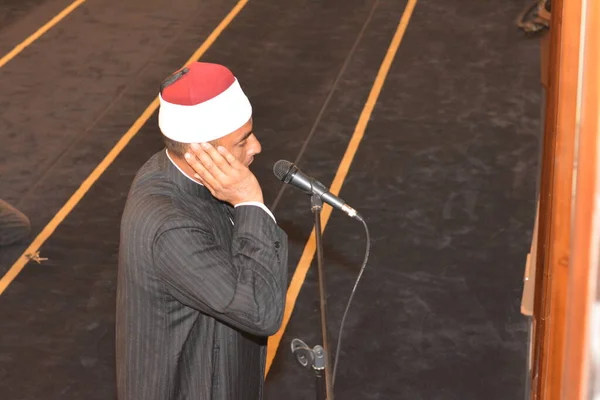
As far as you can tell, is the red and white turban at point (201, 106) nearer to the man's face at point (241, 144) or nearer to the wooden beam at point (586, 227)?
the man's face at point (241, 144)

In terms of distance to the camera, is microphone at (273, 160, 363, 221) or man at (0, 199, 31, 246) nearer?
microphone at (273, 160, 363, 221)

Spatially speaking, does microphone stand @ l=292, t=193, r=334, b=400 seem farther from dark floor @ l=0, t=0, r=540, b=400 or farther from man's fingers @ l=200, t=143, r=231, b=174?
dark floor @ l=0, t=0, r=540, b=400

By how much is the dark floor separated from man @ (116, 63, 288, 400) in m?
2.36

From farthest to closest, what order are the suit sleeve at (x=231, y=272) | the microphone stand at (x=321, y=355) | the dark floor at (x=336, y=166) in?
the dark floor at (x=336, y=166) < the microphone stand at (x=321, y=355) < the suit sleeve at (x=231, y=272)

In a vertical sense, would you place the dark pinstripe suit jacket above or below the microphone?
below

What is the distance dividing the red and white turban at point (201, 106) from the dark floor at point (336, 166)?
8.83 feet

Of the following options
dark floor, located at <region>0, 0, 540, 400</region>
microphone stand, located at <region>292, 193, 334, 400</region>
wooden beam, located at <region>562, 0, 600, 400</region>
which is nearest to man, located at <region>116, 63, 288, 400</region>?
microphone stand, located at <region>292, 193, 334, 400</region>

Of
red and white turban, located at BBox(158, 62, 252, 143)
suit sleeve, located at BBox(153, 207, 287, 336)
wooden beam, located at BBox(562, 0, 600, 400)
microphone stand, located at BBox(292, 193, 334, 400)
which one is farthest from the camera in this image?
microphone stand, located at BBox(292, 193, 334, 400)

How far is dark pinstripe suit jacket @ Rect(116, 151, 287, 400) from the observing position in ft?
9.10

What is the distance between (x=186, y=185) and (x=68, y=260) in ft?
12.3

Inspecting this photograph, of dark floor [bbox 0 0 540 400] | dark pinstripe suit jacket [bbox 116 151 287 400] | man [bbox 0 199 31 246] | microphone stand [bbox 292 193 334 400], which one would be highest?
dark pinstripe suit jacket [bbox 116 151 287 400]

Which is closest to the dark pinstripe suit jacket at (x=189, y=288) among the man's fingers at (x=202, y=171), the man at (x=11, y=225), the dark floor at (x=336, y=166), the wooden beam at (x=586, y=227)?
the man's fingers at (x=202, y=171)

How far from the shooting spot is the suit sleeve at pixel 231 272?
2.74 meters

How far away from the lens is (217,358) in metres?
3.09
